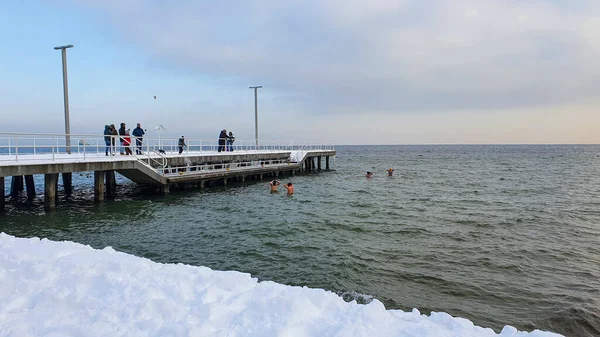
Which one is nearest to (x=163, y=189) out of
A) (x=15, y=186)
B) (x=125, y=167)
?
(x=125, y=167)

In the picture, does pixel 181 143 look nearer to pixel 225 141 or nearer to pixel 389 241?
pixel 225 141

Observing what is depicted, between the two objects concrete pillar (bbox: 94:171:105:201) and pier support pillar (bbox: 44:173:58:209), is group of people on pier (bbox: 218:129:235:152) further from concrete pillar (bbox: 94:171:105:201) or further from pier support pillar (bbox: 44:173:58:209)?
pier support pillar (bbox: 44:173:58:209)

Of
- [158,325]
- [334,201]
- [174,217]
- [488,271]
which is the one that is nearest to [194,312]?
[158,325]

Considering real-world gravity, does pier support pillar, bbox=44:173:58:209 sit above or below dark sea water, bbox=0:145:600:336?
above

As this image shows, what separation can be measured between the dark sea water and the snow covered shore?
307 centimetres

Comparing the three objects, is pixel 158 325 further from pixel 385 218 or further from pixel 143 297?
pixel 385 218

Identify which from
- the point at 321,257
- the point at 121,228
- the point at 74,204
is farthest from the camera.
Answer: the point at 74,204

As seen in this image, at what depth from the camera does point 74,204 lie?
19031 mm

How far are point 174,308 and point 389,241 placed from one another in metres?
9.12

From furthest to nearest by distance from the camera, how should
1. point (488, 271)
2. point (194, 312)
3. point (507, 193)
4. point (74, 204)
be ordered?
point (507, 193)
point (74, 204)
point (488, 271)
point (194, 312)

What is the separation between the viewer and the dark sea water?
26.7 ft

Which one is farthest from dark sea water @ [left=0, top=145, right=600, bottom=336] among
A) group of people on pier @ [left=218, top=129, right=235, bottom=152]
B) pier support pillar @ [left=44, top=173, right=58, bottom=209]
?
group of people on pier @ [left=218, top=129, right=235, bottom=152]

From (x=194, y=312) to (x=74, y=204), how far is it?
57.0 feet

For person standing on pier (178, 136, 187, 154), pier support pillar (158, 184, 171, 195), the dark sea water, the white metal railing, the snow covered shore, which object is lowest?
the dark sea water
